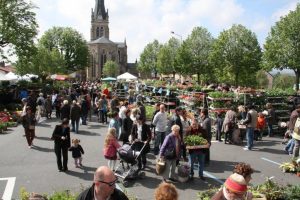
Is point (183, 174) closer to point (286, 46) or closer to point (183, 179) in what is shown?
point (183, 179)

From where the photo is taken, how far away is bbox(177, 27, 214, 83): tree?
56.1 m

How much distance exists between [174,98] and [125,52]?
416ft

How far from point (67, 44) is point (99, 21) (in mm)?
60106

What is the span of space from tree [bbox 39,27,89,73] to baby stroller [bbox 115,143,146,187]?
6756 cm

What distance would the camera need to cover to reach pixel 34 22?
34.2 m

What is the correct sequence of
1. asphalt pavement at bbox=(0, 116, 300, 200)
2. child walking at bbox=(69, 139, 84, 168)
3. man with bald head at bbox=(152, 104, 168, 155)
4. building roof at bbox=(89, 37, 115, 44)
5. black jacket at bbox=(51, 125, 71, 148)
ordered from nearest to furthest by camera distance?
1. asphalt pavement at bbox=(0, 116, 300, 200)
2. black jacket at bbox=(51, 125, 71, 148)
3. child walking at bbox=(69, 139, 84, 168)
4. man with bald head at bbox=(152, 104, 168, 155)
5. building roof at bbox=(89, 37, 115, 44)

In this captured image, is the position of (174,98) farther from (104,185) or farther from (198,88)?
(104,185)

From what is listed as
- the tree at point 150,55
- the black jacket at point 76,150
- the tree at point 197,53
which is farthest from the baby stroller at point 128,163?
the tree at point 150,55

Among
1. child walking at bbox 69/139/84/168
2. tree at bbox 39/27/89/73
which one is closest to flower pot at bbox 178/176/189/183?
child walking at bbox 69/139/84/168

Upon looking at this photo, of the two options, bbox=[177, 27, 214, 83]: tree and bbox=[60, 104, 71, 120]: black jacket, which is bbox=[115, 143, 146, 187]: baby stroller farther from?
bbox=[177, 27, 214, 83]: tree

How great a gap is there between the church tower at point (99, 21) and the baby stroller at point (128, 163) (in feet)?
419

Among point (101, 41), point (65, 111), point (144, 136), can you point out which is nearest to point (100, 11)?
point (101, 41)

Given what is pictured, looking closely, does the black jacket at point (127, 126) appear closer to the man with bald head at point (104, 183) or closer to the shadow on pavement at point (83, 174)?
the shadow on pavement at point (83, 174)

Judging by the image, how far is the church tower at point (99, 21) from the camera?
13400 centimetres
